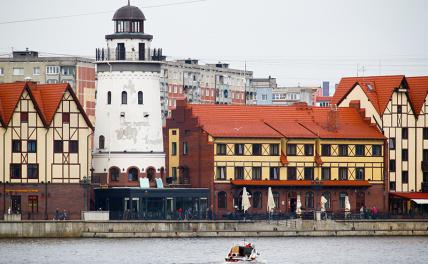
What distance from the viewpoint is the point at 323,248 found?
149 metres

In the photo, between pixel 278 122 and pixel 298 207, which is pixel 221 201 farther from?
pixel 278 122

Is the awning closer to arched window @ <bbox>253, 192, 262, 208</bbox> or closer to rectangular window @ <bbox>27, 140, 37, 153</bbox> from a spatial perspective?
arched window @ <bbox>253, 192, 262, 208</bbox>

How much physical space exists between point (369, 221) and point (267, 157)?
41.6ft

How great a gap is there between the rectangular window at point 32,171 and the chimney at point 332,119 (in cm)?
2915

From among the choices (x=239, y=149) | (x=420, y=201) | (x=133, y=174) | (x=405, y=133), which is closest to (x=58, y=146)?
(x=133, y=174)

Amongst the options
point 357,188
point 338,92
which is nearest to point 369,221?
point 357,188

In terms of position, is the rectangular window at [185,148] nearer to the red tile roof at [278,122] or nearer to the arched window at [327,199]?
the red tile roof at [278,122]

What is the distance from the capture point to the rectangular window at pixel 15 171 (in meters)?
160

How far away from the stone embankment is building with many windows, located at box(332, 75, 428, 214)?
13804mm

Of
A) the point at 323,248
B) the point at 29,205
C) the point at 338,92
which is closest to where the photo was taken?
the point at 323,248

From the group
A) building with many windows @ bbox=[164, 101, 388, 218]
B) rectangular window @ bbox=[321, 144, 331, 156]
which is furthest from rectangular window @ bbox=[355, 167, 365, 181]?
rectangular window @ bbox=[321, 144, 331, 156]

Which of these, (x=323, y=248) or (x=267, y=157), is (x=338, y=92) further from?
(x=323, y=248)

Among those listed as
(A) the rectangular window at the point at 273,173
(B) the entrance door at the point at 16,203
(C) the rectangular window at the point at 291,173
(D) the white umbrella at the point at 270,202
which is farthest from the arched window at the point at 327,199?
(B) the entrance door at the point at 16,203

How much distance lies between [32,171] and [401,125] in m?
37.3
